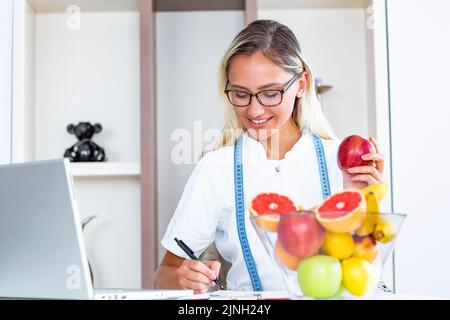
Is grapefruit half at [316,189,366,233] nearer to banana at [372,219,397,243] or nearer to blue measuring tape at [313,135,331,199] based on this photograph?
banana at [372,219,397,243]

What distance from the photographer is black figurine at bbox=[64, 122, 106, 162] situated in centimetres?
229

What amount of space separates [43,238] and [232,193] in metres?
0.62

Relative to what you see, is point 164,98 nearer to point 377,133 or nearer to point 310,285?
point 377,133

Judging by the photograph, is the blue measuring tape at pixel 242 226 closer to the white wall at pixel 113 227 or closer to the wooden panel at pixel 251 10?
the wooden panel at pixel 251 10

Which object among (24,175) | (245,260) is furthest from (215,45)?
(24,175)

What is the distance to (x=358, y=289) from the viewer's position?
2.40 feet

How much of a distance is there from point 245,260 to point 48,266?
553 millimetres

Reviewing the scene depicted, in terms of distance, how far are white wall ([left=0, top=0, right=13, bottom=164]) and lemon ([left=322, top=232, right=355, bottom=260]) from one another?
5.71ft

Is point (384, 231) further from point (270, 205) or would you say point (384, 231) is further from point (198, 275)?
point (198, 275)

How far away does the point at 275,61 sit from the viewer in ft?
4.55

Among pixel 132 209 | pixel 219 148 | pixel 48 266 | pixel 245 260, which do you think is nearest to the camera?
pixel 48 266

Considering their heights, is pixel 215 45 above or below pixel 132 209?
above

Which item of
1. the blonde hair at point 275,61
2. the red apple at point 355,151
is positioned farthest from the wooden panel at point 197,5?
the red apple at point 355,151
